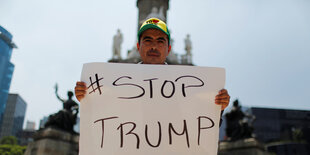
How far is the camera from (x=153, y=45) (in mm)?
2381

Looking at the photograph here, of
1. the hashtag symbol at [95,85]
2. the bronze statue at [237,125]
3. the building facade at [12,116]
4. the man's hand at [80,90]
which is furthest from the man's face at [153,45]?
the building facade at [12,116]

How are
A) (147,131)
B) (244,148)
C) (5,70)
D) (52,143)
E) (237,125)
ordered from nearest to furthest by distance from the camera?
(147,131) < (52,143) < (244,148) < (237,125) < (5,70)

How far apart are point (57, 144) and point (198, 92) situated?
7.88 meters

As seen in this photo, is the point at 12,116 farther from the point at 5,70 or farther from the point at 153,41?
the point at 153,41

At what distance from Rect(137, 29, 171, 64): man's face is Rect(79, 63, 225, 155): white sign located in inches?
5.4

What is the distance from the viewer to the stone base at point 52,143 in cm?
876

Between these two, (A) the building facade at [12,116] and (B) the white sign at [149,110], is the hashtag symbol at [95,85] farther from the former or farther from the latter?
(A) the building facade at [12,116]

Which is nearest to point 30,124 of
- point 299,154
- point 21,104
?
point 21,104

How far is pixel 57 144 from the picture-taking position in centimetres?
909

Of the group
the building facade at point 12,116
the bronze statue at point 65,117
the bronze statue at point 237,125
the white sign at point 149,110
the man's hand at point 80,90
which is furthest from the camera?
the building facade at point 12,116

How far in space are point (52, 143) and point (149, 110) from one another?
7.67 m

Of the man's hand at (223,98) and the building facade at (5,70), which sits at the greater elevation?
the building facade at (5,70)

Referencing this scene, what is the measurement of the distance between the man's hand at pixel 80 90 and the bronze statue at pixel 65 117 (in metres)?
7.85

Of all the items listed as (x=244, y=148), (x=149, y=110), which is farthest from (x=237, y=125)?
(x=149, y=110)
